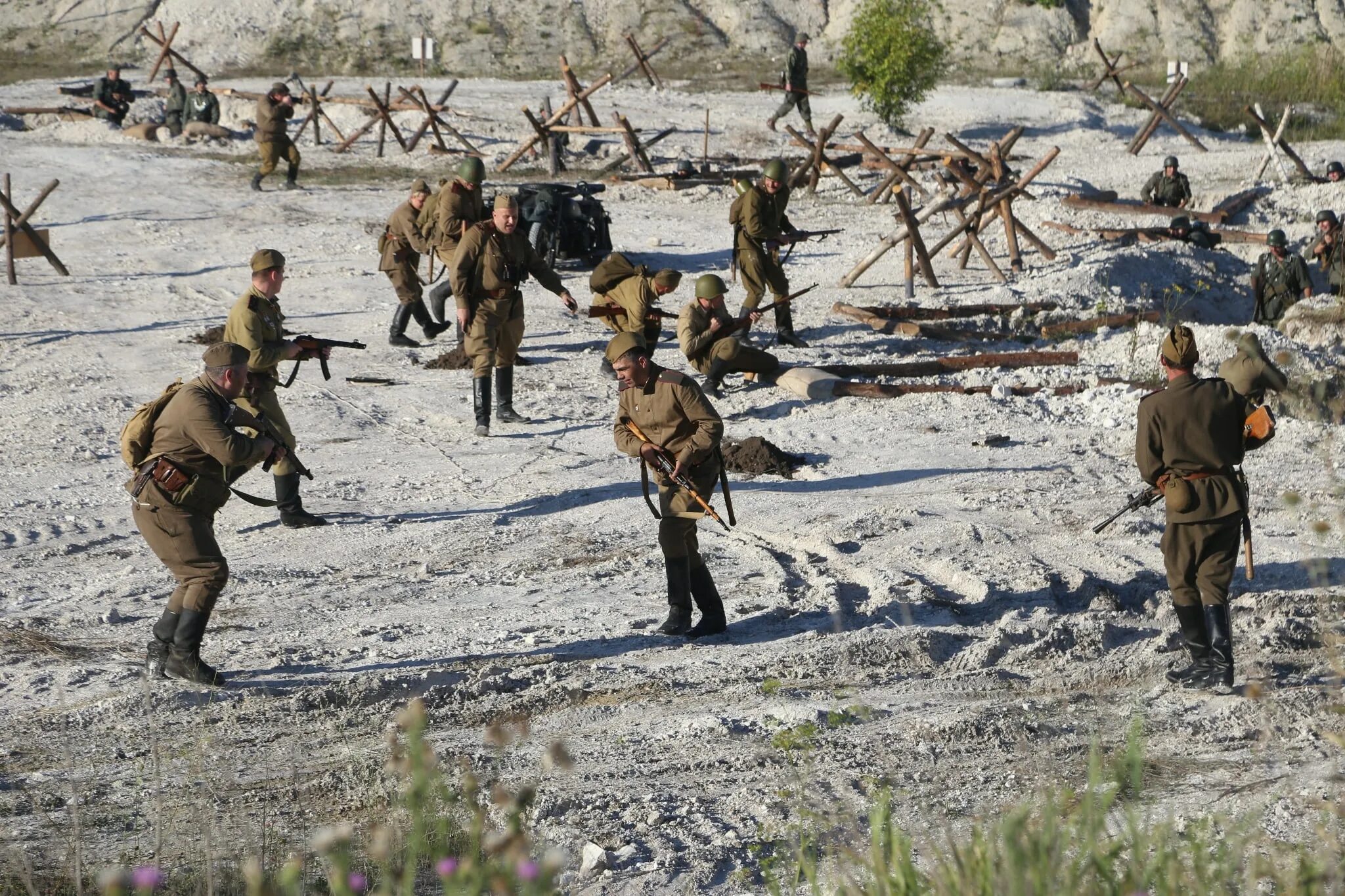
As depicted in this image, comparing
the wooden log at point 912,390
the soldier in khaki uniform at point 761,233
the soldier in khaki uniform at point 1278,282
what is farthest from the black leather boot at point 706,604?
the soldier in khaki uniform at point 1278,282

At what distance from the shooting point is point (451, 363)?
13703 mm

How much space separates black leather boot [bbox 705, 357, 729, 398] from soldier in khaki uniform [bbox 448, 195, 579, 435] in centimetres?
144

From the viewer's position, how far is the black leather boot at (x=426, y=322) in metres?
14.4

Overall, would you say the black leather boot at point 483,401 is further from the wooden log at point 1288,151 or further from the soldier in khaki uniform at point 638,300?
the wooden log at point 1288,151

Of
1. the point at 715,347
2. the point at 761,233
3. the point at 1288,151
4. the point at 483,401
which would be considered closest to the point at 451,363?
the point at 483,401

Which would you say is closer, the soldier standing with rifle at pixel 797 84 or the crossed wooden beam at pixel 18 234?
the crossed wooden beam at pixel 18 234

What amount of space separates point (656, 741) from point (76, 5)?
38.3 m

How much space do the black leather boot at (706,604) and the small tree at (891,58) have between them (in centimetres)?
2053

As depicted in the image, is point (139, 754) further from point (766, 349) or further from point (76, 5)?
point (76, 5)

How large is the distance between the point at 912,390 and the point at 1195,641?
5636 mm

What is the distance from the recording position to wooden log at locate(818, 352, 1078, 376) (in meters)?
13.0

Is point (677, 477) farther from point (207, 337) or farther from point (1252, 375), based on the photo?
point (207, 337)

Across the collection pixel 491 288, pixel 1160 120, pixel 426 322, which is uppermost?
pixel 1160 120

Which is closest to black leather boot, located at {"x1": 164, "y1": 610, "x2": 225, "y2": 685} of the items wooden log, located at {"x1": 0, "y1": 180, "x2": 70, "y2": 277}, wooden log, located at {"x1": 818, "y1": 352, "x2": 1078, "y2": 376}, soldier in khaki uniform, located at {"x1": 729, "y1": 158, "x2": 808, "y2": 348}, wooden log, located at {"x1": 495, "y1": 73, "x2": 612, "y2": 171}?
wooden log, located at {"x1": 818, "y1": 352, "x2": 1078, "y2": 376}
